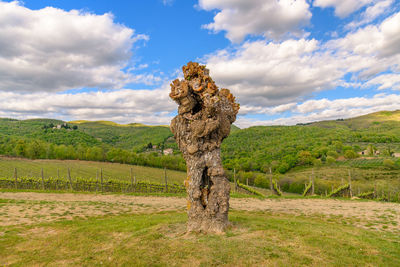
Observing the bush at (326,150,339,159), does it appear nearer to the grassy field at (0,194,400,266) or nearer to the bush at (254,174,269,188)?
the bush at (254,174,269,188)

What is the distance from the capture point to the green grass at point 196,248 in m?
5.36

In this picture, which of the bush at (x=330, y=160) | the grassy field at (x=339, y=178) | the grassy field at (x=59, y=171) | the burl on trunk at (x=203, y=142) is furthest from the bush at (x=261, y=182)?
the burl on trunk at (x=203, y=142)

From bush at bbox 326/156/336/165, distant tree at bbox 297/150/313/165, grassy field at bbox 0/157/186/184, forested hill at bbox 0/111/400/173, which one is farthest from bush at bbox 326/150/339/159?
grassy field at bbox 0/157/186/184

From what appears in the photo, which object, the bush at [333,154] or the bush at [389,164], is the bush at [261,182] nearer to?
the bush at [333,154]

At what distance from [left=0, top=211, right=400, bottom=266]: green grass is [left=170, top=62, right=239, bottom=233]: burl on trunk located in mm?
732

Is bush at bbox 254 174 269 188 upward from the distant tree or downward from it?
downward

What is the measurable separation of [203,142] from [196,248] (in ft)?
11.0

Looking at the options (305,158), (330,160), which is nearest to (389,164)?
(330,160)

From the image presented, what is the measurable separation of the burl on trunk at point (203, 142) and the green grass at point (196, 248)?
2.40 ft

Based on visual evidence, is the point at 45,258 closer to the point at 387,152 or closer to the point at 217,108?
the point at 217,108

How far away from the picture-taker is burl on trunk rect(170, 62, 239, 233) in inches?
294

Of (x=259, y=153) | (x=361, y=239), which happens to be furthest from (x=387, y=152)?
(x=361, y=239)

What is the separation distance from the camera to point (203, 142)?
7820 millimetres

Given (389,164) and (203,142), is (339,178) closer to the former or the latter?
(389,164)
